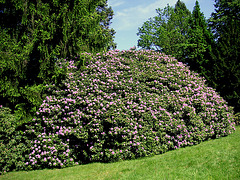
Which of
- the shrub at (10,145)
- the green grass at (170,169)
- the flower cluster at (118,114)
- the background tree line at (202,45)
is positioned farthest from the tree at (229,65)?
the shrub at (10,145)

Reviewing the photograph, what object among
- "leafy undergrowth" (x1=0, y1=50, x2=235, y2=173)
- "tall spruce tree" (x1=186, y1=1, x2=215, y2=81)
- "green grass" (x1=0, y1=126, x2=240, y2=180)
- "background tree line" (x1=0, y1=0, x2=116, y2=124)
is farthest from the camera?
"tall spruce tree" (x1=186, y1=1, x2=215, y2=81)

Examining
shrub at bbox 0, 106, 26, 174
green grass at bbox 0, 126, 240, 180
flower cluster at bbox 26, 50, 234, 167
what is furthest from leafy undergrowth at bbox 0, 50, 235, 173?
green grass at bbox 0, 126, 240, 180

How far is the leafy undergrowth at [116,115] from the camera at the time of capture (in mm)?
6301

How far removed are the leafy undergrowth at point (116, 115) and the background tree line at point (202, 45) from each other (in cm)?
336

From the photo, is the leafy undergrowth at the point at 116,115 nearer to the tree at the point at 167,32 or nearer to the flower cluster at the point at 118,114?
the flower cluster at the point at 118,114

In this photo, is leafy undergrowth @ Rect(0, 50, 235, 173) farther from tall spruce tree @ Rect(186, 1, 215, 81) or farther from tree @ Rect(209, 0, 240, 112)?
tall spruce tree @ Rect(186, 1, 215, 81)

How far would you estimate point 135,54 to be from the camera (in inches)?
330

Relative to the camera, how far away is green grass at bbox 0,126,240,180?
441cm

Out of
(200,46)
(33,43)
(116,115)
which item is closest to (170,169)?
(116,115)

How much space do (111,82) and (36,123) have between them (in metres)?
2.92

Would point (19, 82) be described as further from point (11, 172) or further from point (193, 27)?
point (193, 27)

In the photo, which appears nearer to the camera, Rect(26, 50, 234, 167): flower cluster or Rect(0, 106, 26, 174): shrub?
Rect(26, 50, 234, 167): flower cluster

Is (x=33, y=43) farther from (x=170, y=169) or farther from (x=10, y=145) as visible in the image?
(x=170, y=169)

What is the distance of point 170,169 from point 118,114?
220cm
